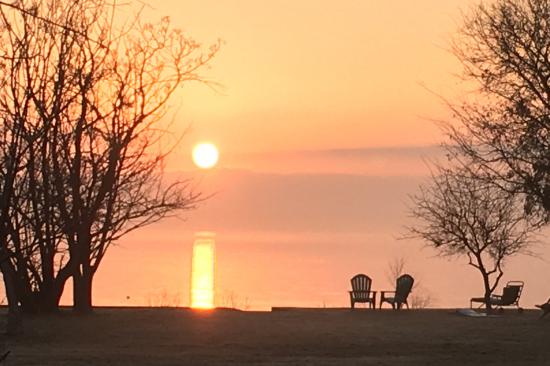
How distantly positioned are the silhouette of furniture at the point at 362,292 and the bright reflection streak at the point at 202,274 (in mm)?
5879

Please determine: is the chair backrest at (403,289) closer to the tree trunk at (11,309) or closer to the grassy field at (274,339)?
the grassy field at (274,339)

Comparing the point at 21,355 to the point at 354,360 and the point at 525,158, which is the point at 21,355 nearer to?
the point at 354,360

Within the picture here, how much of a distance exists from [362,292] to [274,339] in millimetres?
10218

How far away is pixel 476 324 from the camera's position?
2302 cm

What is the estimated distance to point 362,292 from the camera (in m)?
29.6

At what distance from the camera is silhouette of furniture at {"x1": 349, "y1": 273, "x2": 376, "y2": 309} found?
29242 millimetres

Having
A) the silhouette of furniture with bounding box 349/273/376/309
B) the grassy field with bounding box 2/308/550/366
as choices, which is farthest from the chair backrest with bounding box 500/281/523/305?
the silhouette of furniture with bounding box 349/273/376/309

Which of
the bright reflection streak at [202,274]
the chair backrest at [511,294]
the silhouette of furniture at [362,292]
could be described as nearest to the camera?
the chair backrest at [511,294]

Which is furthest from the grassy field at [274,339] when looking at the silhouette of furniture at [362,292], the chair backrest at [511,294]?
the silhouette of furniture at [362,292]

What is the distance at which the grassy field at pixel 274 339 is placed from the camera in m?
17.0

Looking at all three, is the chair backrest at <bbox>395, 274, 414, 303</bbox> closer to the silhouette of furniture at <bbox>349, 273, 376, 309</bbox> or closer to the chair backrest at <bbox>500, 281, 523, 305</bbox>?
the silhouette of furniture at <bbox>349, 273, 376, 309</bbox>

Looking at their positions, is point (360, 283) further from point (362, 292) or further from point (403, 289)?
point (403, 289)

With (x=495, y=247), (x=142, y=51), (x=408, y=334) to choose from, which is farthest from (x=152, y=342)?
(x=495, y=247)

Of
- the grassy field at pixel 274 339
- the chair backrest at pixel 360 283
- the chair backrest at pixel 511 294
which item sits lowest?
the grassy field at pixel 274 339
